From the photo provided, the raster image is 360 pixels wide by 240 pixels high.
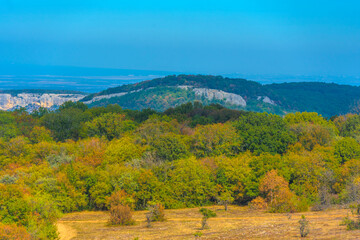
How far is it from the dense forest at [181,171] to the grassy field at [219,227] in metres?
2.41

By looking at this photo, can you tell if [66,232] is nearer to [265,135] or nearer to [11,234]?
[11,234]

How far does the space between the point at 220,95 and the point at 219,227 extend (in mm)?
158894

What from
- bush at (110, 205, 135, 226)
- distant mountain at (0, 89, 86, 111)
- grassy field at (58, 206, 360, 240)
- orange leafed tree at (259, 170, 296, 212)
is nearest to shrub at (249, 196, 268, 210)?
orange leafed tree at (259, 170, 296, 212)

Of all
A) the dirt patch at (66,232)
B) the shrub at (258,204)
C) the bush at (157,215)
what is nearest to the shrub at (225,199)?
the shrub at (258,204)

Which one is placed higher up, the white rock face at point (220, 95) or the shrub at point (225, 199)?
the white rock face at point (220, 95)

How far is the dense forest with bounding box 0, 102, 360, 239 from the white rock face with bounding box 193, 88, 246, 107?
12442cm

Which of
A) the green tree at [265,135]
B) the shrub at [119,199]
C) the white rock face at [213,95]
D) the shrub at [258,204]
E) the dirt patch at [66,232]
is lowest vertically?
the dirt patch at [66,232]

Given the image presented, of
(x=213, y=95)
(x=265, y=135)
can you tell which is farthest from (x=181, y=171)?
(x=213, y=95)

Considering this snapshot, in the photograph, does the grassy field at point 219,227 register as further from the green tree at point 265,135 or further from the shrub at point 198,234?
the green tree at point 265,135

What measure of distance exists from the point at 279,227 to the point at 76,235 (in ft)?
57.1

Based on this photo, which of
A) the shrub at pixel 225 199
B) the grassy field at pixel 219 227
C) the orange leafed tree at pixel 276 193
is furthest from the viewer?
the shrub at pixel 225 199

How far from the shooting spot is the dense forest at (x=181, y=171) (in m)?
38.0

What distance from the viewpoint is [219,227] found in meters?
31.1

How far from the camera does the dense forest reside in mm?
37969
